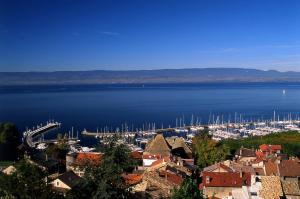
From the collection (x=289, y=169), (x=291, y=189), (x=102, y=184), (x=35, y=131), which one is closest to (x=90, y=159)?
(x=102, y=184)

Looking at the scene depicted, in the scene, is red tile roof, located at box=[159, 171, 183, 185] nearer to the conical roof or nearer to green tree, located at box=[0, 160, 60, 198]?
green tree, located at box=[0, 160, 60, 198]

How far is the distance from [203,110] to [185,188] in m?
102

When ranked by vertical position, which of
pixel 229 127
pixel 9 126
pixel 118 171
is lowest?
pixel 229 127

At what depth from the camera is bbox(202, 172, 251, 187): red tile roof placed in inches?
876

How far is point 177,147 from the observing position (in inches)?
1479

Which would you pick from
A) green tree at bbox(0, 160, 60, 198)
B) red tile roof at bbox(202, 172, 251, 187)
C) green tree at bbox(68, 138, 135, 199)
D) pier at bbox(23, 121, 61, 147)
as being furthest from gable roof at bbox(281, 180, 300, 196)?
pier at bbox(23, 121, 61, 147)

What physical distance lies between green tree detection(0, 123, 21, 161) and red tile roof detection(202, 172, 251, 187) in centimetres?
2456

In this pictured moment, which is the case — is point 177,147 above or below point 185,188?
below

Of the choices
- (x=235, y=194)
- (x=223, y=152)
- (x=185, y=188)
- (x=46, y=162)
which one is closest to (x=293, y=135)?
(x=223, y=152)

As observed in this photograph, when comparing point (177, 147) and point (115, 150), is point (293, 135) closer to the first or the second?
point (177, 147)

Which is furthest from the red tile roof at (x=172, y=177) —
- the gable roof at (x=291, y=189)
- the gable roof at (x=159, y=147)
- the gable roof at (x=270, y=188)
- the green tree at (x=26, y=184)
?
the green tree at (x=26, y=184)

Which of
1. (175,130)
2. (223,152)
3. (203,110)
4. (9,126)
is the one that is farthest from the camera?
(203,110)

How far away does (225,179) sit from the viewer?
74.4 feet

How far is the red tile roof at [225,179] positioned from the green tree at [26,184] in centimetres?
1319
